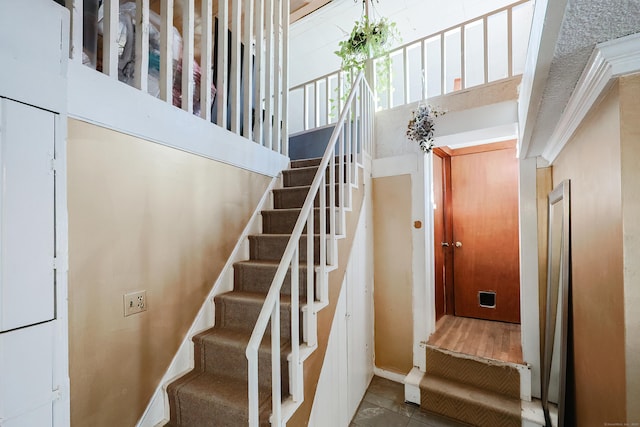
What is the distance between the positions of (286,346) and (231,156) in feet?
4.88

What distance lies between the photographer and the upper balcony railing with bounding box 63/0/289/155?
5.09 feet

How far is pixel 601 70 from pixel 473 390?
2366 millimetres

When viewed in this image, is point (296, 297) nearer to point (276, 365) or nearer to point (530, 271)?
point (276, 365)

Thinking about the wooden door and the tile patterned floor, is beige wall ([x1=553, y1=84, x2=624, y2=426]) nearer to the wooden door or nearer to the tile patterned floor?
the tile patterned floor

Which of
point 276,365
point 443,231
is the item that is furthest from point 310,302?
point 443,231

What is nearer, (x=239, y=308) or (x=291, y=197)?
(x=239, y=308)

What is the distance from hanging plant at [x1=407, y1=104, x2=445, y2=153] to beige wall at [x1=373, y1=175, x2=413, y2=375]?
380mm

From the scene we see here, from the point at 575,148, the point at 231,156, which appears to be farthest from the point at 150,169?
the point at 575,148

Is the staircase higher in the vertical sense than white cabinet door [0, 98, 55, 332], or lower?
lower

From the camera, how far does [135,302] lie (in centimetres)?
155

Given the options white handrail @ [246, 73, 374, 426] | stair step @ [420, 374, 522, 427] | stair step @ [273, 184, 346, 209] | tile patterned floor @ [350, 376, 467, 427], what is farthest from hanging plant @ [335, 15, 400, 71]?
tile patterned floor @ [350, 376, 467, 427]

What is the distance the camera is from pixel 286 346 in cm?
166

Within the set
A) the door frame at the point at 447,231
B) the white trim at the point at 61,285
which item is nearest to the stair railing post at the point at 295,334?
the white trim at the point at 61,285

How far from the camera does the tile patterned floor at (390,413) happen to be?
2209 mm
